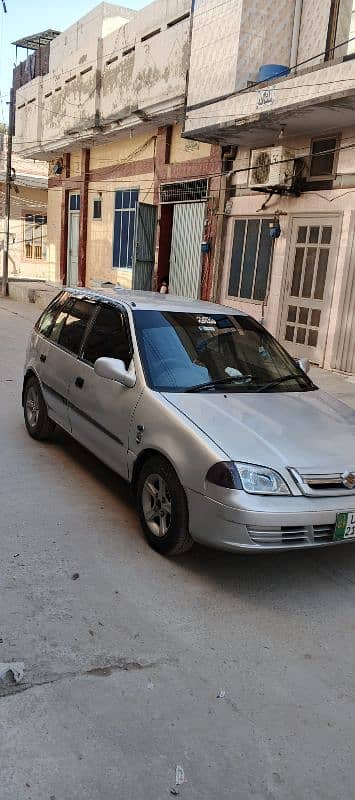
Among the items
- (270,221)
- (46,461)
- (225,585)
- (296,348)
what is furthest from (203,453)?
(270,221)

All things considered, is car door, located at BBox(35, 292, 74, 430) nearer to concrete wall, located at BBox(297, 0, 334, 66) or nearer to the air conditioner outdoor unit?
the air conditioner outdoor unit

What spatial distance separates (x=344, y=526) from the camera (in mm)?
3549

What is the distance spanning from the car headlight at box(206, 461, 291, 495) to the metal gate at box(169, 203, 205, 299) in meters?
11.7

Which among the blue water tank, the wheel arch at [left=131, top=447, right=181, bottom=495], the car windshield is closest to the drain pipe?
the blue water tank

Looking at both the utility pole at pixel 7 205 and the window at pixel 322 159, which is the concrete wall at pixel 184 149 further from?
the utility pole at pixel 7 205

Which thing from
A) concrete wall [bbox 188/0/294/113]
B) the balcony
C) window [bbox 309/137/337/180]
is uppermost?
concrete wall [bbox 188/0/294/113]

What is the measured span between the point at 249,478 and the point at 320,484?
0.41 m

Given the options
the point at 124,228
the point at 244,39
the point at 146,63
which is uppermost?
the point at 146,63

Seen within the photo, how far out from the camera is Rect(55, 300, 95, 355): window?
5414mm

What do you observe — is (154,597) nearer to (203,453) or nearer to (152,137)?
(203,453)

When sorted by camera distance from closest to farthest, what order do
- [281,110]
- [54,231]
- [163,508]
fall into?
[163,508]
[281,110]
[54,231]

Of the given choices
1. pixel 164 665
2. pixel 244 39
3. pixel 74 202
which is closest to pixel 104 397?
pixel 164 665

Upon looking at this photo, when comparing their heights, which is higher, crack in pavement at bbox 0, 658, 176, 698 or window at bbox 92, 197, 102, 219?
window at bbox 92, 197, 102, 219

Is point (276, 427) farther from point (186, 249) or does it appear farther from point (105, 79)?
point (105, 79)
